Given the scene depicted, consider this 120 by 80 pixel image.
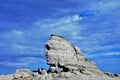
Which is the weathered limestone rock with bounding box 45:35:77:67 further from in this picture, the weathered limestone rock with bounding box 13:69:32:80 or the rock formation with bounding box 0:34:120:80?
the weathered limestone rock with bounding box 13:69:32:80

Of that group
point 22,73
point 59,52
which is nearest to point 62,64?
point 59,52

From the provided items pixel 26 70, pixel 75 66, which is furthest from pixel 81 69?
pixel 26 70

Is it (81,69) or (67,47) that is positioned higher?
(67,47)

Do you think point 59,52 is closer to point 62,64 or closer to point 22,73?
point 62,64

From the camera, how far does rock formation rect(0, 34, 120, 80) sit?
86062mm

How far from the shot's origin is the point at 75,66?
89062 mm

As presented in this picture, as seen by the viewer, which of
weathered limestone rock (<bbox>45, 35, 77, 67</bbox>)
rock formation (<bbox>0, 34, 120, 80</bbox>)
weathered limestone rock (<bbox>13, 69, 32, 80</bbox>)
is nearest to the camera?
rock formation (<bbox>0, 34, 120, 80</bbox>)

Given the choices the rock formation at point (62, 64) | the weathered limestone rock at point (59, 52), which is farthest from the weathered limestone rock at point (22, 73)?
the weathered limestone rock at point (59, 52)

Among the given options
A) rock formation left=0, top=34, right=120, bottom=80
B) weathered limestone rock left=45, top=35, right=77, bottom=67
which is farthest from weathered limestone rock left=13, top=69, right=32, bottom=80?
weathered limestone rock left=45, top=35, right=77, bottom=67

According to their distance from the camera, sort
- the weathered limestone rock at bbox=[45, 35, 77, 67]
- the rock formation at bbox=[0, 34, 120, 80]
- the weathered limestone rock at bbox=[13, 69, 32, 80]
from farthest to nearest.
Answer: the weathered limestone rock at bbox=[45, 35, 77, 67]
the weathered limestone rock at bbox=[13, 69, 32, 80]
the rock formation at bbox=[0, 34, 120, 80]

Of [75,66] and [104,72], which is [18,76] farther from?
[104,72]

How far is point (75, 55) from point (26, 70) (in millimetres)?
12983

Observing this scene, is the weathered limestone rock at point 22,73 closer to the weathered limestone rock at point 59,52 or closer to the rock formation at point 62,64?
the rock formation at point 62,64

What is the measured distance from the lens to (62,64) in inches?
3489
